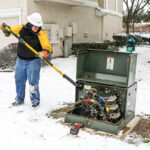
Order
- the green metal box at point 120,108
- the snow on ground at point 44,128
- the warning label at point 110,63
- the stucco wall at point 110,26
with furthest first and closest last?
1. the stucco wall at point 110,26
2. the warning label at point 110,63
3. the green metal box at point 120,108
4. the snow on ground at point 44,128

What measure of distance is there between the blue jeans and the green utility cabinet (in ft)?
3.11

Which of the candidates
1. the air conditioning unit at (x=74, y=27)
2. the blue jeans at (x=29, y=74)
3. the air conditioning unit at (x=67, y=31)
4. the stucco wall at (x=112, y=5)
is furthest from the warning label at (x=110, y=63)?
the stucco wall at (x=112, y=5)

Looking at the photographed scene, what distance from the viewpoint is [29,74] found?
4961mm

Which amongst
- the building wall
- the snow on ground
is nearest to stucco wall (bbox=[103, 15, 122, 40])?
the building wall

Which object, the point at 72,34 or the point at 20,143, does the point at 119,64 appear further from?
the point at 72,34

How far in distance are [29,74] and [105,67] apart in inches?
59.6

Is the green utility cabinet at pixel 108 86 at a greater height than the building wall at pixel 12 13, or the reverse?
the building wall at pixel 12 13

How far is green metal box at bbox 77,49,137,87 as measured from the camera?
4.30m

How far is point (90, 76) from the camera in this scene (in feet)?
15.0

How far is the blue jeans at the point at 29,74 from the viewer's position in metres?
A: 4.94

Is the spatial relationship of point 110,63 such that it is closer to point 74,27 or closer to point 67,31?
point 67,31

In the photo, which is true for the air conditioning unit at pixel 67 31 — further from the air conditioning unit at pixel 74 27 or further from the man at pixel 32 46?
the man at pixel 32 46

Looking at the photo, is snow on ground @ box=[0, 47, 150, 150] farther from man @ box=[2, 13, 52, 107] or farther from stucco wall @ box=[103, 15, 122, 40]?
stucco wall @ box=[103, 15, 122, 40]

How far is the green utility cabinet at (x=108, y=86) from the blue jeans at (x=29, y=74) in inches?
37.3
